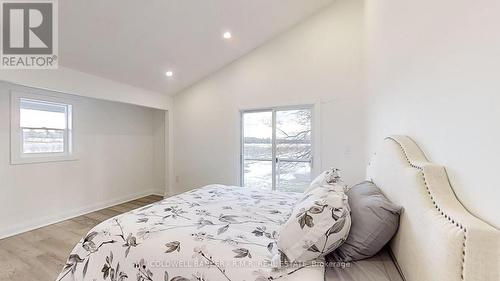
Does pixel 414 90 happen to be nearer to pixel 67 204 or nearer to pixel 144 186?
pixel 67 204

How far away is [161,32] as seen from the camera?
3.01 meters

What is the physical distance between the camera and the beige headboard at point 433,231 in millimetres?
562

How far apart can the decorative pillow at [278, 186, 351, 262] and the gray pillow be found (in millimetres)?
61

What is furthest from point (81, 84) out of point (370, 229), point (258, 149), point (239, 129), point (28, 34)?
point (370, 229)

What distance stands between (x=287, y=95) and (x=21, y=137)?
3928 millimetres

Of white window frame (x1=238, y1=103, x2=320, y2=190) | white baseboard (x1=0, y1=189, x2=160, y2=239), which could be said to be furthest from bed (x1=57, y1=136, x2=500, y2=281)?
white baseboard (x1=0, y1=189, x2=160, y2=239)

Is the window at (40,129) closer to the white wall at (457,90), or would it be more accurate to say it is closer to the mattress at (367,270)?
the mattress at (367,270)

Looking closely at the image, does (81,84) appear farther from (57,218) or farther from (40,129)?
(57,218)

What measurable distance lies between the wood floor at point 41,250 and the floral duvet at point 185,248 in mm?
1144

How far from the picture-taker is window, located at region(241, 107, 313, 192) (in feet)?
12.0

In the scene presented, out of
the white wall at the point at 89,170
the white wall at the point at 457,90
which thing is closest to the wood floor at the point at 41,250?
the white wall at the point at 89,170

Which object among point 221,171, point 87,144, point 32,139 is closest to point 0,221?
point 32,139

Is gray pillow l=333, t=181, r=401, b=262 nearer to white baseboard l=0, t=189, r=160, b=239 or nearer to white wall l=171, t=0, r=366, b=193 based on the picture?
white wall l=171, t=0, r=366, b=193

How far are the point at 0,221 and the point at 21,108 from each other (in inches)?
59.8
